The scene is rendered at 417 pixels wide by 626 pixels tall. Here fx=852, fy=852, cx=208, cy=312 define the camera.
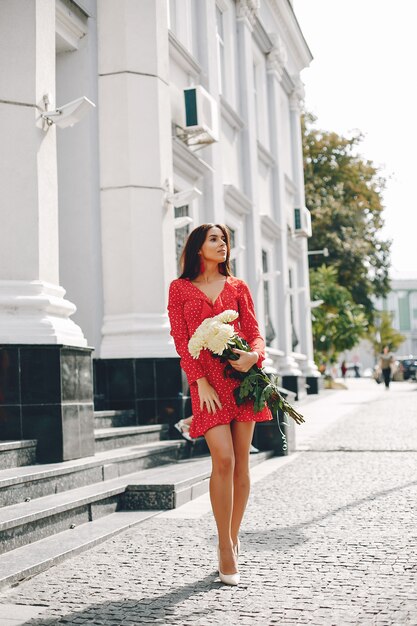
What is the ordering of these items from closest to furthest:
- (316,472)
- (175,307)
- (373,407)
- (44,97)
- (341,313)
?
(175,307), (44,97), (316,472), (373,407), (341,313)

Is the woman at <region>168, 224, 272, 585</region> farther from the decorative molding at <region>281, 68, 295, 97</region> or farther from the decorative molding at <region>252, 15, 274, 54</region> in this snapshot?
the decorative molding at <region>281, 68, 295, 97</region>

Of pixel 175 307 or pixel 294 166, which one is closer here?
pixel 175 307

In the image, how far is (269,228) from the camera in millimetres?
20422

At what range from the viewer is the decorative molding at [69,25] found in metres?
9.80

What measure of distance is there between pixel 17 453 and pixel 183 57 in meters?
8.47

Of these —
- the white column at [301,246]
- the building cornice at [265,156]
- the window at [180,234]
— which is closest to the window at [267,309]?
the building cornice at [265,156]

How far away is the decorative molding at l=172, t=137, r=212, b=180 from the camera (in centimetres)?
1256

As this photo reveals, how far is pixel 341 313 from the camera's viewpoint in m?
31.1

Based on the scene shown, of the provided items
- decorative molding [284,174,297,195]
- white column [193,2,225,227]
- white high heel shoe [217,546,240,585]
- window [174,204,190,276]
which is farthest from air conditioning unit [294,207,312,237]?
white high heel shoe [217,546,240,585]

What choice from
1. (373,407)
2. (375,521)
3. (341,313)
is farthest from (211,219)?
(341,313)

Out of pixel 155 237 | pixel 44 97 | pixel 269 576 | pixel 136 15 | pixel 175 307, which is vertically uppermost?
pixel 136 15

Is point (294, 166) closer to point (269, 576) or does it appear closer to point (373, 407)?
point (373, 407)

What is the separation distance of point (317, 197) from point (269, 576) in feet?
90.9

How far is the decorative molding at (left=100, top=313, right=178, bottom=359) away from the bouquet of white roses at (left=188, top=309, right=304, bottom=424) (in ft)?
18.1
